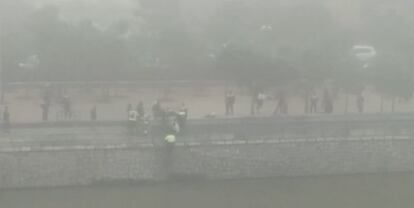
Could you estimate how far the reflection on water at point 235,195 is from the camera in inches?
398

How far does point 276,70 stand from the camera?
534 inches

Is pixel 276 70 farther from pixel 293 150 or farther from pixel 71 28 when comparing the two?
pixel 71 28

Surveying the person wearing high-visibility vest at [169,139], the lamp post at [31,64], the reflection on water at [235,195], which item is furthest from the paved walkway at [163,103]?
the reflection on water at [235,195]

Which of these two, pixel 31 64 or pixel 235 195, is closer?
pixel 235 195

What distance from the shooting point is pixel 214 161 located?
1128cm

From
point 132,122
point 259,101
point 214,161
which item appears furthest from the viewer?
point 259,101

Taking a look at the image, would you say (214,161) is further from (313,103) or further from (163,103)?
(163,103)

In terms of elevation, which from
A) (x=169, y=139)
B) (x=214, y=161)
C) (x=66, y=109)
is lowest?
(x=214, y=161)

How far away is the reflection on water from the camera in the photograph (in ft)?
33.2

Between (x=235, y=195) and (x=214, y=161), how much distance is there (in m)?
0.90

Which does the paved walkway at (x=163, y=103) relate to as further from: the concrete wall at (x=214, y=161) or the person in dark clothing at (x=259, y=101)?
the concrete wall at (x=214, y=161)

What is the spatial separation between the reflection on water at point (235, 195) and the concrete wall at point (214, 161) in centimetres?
17

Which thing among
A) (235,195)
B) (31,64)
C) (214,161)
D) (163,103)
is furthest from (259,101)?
(31,64)

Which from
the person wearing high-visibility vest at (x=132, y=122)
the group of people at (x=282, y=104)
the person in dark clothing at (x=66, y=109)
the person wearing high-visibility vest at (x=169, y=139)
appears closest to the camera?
the person wearing high-visibility vest at (x=169, y=139)
